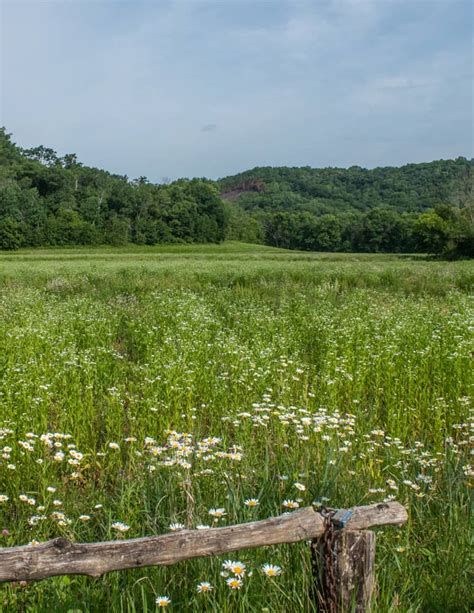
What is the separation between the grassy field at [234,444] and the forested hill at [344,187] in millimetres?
97517

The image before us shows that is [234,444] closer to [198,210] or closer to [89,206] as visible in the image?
[89,206]

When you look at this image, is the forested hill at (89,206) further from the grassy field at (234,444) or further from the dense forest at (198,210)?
the grassy field at (234,444)

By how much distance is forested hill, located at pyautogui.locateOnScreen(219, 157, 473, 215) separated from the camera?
111 m

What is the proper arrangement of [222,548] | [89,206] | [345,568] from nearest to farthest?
[222,548]
[345,568]
[89,206]

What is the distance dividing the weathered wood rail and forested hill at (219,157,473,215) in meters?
104

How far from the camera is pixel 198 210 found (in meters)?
107

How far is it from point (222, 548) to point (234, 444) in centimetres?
288

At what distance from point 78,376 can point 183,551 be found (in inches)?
209

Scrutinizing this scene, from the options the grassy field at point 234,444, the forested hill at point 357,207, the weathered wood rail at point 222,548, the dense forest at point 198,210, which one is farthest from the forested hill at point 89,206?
the weathered wood rail at point 222,548

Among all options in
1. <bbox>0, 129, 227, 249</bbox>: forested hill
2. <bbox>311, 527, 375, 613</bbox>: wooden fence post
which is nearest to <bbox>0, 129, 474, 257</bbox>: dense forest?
<bbox>0, 129, 227, 249</bbox>: forested hill

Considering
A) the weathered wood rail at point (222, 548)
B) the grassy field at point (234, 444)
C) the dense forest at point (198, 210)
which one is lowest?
the grassy field at point (234, 444)

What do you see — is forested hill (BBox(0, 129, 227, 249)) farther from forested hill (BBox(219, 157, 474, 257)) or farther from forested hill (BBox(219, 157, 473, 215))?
forested hill (BBox(219, 157, 473, 215))

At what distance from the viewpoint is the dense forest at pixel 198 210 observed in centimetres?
8369

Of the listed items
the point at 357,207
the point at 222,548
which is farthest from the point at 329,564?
the point at 357,207
